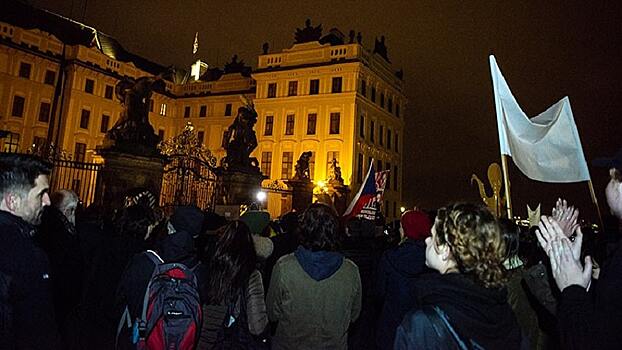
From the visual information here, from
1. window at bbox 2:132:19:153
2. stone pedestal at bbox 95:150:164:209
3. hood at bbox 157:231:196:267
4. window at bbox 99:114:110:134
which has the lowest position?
hood at bbox 157:231:196:267

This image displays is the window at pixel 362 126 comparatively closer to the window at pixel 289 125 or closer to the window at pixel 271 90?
the window at pixel 289 125

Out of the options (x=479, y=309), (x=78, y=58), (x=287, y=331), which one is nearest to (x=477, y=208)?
(x=479, y=309)

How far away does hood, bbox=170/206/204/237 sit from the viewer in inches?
137

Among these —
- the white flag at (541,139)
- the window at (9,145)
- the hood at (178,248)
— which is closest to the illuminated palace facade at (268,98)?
the window at (9,145)

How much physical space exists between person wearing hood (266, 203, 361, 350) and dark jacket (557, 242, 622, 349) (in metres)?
1.90

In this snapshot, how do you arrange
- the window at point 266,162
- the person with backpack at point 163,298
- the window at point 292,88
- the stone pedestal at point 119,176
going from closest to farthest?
the person with backpack at point 163,298
the stone pedestal at point 119,176
the window at point 292,88
the window at point 266,162

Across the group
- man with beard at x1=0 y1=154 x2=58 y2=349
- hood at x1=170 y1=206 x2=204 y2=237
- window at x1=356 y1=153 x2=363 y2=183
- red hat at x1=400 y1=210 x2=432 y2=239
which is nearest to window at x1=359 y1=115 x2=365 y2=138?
window at x1=356 y1=153 x2=363 y2=183

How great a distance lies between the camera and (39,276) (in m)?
2.45

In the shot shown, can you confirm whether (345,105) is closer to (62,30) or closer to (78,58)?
(78,58)

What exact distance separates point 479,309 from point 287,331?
211 centimetres

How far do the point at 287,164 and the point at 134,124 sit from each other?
3058 centimetres

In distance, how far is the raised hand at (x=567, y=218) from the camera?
2.98 m

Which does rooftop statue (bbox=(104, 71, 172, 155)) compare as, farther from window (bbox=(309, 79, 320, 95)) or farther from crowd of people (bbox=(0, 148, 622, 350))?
window (bbox=(309, 79, 320, 95))

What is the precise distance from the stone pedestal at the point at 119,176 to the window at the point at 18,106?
3394cm
